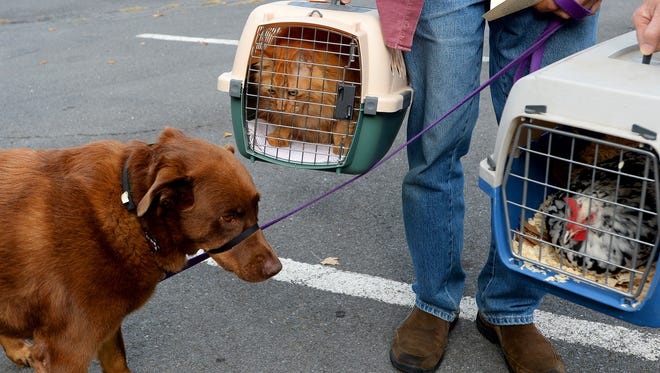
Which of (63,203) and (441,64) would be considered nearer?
(63,203)

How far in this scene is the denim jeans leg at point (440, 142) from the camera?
2631 millimetres

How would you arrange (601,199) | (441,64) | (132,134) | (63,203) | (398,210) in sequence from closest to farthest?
(601,199) < (63,203) < (441,64) < (398,210) < (132,134)

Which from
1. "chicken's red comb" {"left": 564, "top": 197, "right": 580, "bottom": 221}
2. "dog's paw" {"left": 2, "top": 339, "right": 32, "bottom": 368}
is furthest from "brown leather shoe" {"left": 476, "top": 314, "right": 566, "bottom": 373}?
"dog's paw" {"left": 2, "top": 339, "right": 32, "bottom": 368}

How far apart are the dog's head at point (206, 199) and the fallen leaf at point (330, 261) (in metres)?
1.25

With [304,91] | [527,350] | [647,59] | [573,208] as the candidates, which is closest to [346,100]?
[304,91]

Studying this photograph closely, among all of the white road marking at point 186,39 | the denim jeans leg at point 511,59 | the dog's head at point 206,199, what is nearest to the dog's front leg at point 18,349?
the dog's head at point 206,199

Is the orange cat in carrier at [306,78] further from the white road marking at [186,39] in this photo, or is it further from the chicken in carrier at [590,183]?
the white road marking at [186,39]

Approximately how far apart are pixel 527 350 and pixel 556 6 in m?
1.36

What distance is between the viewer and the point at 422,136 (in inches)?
111

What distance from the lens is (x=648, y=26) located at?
2102 millimetres

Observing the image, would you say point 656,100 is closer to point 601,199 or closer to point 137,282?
point 601,199

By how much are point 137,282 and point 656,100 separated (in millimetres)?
1747

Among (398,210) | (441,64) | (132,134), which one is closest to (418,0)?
(441,64)

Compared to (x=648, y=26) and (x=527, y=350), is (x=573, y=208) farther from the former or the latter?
(x=527, y=350)
